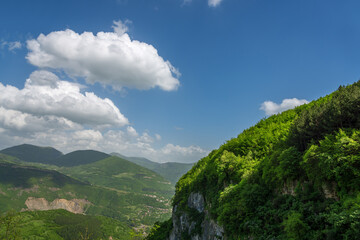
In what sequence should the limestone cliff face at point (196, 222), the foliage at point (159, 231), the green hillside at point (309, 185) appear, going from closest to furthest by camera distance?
the green hillside at point (309, 185) → the limestone cliff face at point (196, 222) → the foliage at point (159, 231)

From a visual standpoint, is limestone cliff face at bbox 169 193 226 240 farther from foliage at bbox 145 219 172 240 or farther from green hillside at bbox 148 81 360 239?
foliage at bbox 145 219 172 240

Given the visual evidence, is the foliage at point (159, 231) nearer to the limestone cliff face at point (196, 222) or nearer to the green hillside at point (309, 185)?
the limestone cliff face at point (196, 222)

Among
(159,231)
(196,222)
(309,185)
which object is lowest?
(159,231)

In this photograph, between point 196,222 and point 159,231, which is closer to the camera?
point 196,222

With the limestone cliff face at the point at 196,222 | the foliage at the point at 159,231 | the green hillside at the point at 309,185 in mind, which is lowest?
the foliage at the point at 159,231

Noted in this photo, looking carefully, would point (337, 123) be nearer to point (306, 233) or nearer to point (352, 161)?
point (352, 161)

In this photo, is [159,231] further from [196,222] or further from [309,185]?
[309,185]

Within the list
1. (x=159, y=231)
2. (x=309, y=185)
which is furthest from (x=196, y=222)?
(x=159, y=231)

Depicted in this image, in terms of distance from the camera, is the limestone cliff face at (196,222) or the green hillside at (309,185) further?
the limestone cliff face at (196,222)

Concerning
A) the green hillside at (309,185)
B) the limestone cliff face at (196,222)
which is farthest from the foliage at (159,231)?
the green hillside at (309,185)

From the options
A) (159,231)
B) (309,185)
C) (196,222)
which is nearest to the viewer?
(309,185)

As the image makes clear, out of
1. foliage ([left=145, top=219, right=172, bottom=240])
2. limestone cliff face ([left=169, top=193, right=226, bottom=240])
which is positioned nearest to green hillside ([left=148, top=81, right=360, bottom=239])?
limestone cliff face ([left=169, top=193, right=226, bottom=240])

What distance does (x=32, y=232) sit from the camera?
169250 millimetres

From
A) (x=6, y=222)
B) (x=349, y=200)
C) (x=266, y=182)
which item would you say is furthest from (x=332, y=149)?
(x=6, y=222)
